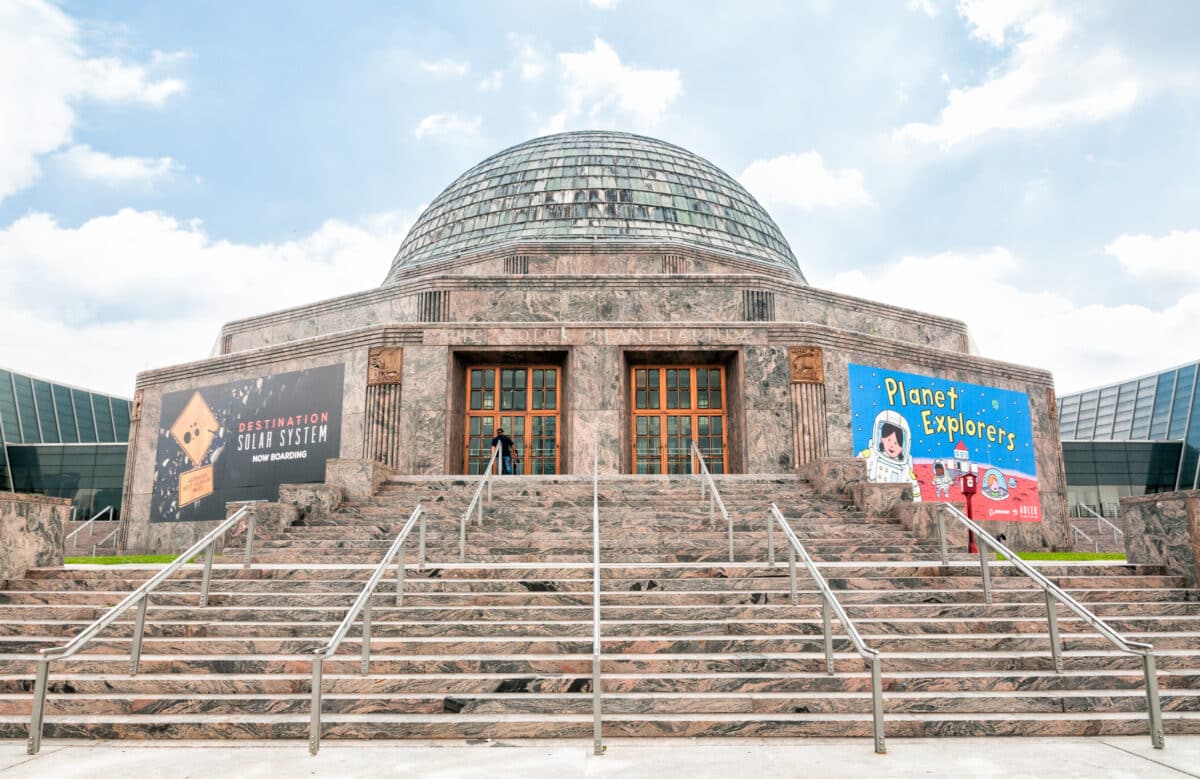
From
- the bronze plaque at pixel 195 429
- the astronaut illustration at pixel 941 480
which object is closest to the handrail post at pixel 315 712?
the bronze plaque at pixel 195 429

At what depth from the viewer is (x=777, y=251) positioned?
1845cm

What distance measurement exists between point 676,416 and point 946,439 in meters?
3.91

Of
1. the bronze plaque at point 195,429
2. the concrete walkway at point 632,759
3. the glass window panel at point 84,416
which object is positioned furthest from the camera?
the glass window panel at point 84,416

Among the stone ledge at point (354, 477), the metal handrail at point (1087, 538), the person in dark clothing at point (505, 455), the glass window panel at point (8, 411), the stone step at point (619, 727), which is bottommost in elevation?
the stone step at point (619, 727)

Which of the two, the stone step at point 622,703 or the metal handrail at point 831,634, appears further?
the stone step at point 622,703

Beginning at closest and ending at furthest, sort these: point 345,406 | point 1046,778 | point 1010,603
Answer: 1. point 1046,778
2. point 1010,603
3. point 345,406

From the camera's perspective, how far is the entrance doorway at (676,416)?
11.4 meters

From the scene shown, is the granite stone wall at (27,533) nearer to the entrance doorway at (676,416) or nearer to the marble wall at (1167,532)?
the entrance doorway at (676,416)

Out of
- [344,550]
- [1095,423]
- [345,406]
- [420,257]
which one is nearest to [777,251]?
[420,257]

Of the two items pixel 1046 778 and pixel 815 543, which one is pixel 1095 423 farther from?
pixel 1046 778

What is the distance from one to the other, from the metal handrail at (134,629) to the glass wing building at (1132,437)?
844 inches

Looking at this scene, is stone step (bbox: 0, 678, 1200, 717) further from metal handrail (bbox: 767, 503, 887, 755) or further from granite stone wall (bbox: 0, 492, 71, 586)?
granite stone wall (bbox: 0, 492, 71, 586)

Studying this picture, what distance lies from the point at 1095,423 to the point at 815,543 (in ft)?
110

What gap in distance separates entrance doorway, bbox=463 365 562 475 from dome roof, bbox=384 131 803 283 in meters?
4.56
